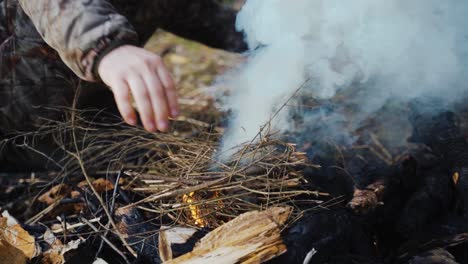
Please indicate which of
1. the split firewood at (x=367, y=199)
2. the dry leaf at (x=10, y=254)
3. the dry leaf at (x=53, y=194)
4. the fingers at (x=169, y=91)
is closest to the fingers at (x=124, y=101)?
the fingers at (x=169, y=91)

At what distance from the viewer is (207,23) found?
3.37 meters

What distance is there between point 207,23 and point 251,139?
4.53ft

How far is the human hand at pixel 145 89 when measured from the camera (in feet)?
4.98

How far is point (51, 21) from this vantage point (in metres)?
1.86

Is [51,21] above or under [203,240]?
above

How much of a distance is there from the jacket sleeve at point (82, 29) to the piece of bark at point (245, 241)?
2.37 ft

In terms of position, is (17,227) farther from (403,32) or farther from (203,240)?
(403,32)

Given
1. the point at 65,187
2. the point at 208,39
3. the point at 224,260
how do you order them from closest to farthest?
the point at 224,260 < the point at 65,187 < the point at 208,39

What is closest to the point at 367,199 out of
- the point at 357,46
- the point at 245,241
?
the point at 245,241

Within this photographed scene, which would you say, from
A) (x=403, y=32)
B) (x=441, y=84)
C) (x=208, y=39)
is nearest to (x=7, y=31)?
(x=208, y=39)

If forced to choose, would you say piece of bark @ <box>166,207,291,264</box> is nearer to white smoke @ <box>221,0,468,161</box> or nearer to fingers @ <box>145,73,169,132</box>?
fingers @ <box>145,73,169,132</box>

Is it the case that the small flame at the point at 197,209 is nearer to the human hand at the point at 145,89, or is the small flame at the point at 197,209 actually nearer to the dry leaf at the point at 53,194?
the human hand at the point at 145,89

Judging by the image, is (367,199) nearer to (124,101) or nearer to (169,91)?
(169,91)

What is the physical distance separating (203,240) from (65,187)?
1157 millimetres
